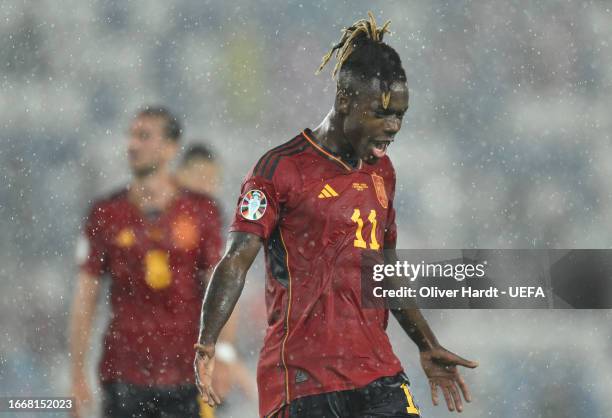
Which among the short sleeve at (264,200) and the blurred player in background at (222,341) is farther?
the blurred player in background at (222,341)

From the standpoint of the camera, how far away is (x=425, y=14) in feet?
35.0

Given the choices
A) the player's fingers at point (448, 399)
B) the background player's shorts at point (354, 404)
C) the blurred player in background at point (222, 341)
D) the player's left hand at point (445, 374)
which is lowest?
the background player's shorts at point (354, 404)

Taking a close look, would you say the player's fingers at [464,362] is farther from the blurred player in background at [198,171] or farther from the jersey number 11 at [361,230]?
the blurred player in background at [198,171]

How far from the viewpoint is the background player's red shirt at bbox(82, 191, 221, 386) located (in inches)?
195

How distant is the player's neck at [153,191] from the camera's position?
5156 mm

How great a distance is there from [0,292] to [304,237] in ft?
24.4

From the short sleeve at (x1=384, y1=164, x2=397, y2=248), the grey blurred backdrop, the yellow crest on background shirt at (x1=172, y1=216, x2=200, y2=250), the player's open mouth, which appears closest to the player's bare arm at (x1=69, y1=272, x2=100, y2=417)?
the yellow crest on background shirt at (x1=172, y1=216, x2=200, y2=250)

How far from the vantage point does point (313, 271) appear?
3670 mm

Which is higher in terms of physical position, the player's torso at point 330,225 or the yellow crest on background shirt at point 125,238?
the yellow crest on background shirt at point 125,238

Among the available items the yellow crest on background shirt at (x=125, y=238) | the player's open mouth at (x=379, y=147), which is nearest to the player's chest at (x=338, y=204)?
the player's open mouth at (x=379, y=147)

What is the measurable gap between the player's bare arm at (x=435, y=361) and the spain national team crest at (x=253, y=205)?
597 millimetres

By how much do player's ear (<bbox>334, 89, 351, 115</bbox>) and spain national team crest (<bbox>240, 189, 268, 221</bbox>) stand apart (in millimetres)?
456

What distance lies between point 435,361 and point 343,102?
1.06 metres

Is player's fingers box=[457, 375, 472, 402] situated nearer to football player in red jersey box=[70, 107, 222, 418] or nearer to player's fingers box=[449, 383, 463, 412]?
player's fingers box=[449, 383, 463, 412]
